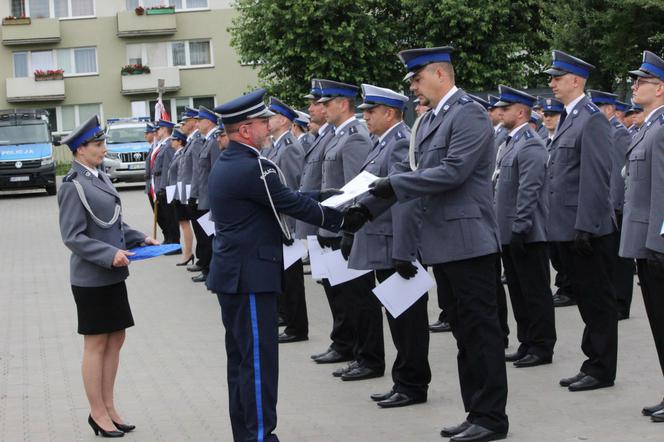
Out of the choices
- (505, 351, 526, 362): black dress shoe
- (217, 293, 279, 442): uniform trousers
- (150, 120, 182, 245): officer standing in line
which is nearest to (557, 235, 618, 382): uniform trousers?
(505, 351, 526, 362): black dress shoe

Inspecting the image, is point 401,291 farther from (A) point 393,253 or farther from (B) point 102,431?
(B) point 102,431

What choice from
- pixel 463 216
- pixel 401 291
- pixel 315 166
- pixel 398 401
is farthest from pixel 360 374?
pixel 463 216

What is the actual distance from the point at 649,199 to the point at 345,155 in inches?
109

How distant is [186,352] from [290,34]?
27.8 m

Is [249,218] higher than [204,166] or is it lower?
higher

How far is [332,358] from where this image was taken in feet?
30.1

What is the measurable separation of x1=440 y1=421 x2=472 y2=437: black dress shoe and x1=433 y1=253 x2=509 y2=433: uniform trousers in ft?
0.14

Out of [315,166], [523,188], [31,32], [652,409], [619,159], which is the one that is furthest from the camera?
[31,32]

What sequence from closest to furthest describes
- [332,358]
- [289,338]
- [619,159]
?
[332,358] < [289,338] < [619,159]

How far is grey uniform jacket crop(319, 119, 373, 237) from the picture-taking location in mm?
8781

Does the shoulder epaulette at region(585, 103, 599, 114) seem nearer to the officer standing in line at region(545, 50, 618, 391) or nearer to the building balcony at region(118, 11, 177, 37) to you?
the officer standing in line at region(545, 50, 618, 391)

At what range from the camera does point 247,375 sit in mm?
6043

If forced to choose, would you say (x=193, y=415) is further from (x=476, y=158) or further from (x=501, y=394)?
(x=476, y=158)

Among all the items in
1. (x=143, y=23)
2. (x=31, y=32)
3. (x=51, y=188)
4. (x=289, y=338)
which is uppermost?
(x=143, y=23)
